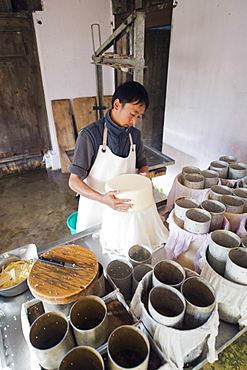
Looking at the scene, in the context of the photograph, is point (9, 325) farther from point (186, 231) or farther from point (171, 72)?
point (171, 72)

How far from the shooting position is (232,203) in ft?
4.92

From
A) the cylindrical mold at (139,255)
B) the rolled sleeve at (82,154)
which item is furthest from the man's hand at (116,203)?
the rolled sleeve at (82,154)

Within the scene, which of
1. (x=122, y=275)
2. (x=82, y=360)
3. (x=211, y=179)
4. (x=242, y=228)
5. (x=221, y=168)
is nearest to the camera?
(x=82, y=360)

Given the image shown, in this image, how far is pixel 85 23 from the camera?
461cm

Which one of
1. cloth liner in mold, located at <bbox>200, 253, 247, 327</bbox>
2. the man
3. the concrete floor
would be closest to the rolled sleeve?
the man

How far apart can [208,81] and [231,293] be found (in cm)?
260

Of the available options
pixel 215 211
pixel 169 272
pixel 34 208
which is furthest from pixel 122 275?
pixel 34 208

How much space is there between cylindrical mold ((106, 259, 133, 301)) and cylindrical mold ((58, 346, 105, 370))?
0.36 m

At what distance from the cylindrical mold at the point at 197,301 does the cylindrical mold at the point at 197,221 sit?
0.35 meters

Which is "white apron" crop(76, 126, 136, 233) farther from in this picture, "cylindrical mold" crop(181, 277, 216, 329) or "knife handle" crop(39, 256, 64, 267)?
"cylindrical mold" crop(181, 277, 216, 329)

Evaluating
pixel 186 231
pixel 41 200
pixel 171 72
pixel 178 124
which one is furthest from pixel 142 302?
pixel 41 200

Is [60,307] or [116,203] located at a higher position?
[116,203]

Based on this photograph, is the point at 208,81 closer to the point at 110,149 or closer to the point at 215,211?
the point at 110,149

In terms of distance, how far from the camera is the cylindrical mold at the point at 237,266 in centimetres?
102
